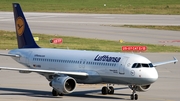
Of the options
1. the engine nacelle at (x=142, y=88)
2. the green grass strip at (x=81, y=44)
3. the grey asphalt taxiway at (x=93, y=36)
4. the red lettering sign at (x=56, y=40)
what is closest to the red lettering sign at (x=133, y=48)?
the green grass strip at (x=81, y=44)

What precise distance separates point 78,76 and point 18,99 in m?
4.82

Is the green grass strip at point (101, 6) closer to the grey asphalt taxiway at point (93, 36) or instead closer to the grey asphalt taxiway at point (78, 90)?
the grey asphalt taxiway at point (93, 36)

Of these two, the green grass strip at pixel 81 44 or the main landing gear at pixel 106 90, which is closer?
the main landing gear at pixel 106 90

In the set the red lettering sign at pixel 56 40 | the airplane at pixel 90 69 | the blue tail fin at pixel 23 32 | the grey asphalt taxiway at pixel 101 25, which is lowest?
the airplane at pixel 90 69

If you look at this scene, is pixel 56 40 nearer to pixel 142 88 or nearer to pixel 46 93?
pixel 46 93

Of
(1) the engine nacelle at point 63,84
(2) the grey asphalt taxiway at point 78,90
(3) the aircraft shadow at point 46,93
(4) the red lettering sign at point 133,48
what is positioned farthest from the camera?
(4) the red lettering sign at point 133,48

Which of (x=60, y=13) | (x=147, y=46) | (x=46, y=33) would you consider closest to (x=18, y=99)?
(x=147, y=46)

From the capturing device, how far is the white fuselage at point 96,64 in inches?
1644

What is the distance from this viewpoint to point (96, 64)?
43812mm

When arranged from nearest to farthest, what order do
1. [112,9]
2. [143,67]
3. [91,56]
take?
[143,67]
[91,56]
[112,9]

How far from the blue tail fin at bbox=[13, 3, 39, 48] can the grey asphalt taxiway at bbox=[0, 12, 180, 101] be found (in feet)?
11.1

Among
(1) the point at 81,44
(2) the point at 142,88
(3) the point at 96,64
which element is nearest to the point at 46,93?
(3) the point at 96,64

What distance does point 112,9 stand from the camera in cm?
14550

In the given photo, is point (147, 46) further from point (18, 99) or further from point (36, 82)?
point (18, 99)
